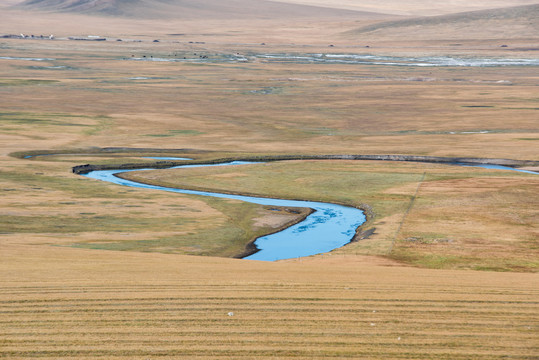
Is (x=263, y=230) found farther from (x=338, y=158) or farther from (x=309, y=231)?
(x=338, y=158)

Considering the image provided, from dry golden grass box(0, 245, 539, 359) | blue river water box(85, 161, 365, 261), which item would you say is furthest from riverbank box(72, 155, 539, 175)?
dry golden grass box(0, 245, 539, 359)

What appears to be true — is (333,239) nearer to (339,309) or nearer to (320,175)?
(320,175)

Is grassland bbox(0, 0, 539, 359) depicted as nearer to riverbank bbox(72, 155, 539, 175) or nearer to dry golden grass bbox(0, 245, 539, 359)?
dry golden grass bbox(0, 245, 539, 359)

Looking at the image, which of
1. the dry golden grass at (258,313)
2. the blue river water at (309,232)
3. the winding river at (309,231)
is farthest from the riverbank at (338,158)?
the dry golden grass at (258,313)

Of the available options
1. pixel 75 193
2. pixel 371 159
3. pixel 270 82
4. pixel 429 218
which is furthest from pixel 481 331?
pixel 270 82

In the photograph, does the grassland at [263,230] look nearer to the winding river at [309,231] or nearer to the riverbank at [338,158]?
the winding river at [309,231]

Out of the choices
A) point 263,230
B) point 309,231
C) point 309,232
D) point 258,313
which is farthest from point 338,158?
point 258,313
